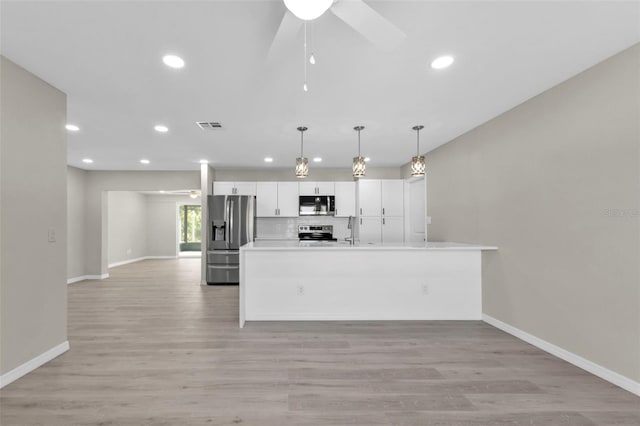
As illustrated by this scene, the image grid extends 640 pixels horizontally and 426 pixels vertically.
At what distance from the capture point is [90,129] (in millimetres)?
3949

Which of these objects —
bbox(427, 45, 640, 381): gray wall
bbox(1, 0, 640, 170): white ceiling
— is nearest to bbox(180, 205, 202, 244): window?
bbox(1, 0, 640, 170): white ceiling

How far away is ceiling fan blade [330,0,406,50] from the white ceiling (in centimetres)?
39

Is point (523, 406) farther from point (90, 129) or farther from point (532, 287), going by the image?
point (90, 129)

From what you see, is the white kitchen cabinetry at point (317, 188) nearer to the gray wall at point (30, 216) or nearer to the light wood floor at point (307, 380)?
the light wood floor at point (307, 380)

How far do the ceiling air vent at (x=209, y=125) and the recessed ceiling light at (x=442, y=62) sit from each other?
251 centimetres

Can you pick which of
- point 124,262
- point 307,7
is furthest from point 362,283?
point 124,262

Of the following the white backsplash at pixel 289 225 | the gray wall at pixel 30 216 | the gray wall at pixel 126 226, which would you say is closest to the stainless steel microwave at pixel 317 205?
the white backsplash at pixel 289 225

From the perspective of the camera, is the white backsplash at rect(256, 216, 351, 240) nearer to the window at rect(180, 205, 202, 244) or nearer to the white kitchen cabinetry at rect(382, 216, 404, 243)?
the white kitchen cabinetry at rect(382, 216, 404, 243)

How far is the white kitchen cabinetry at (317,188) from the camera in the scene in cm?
636

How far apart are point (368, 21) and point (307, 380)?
233cm

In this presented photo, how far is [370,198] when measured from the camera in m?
6.18

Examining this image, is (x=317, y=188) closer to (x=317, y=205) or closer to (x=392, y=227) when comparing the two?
(x=317, y=205)

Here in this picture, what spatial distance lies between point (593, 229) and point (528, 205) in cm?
66

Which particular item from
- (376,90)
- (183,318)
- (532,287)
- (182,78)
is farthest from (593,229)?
(183,318)
